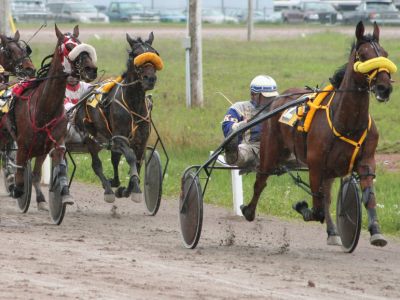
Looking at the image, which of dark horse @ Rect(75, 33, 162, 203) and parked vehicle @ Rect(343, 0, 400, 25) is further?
parked vehicle @ Rect(343, 0, 400, 25)

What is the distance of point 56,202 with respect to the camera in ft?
23.4

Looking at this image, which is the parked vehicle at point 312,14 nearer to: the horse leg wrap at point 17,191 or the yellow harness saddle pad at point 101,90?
the yellow harness saddle pad at point 101,90

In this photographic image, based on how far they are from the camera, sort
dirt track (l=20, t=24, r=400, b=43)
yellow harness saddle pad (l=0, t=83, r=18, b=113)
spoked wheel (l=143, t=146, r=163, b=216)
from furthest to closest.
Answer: dirt track (l=20, t=24, r=400, b=43) → spoked wheel (l=143, t=146, r=163, b=216) → yellow harness saddle pad (l=0, t=83, r=18, b=113)

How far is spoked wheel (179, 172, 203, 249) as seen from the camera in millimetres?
6023

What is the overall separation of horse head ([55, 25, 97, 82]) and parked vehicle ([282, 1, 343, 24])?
29540 mm

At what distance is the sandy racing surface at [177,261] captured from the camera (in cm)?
448

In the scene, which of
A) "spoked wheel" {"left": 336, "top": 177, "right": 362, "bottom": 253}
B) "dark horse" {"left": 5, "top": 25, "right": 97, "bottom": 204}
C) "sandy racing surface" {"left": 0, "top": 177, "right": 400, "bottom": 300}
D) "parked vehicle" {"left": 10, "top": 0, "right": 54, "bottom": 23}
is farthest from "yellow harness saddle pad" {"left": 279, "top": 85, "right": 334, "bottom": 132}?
"parked vehicle" {"left": 10, "top": 0, "right": 54, "bottom": 23}

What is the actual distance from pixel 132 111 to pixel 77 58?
1229 mm

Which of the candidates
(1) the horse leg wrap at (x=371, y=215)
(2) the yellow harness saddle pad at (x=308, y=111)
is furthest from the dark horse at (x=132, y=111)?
(1) the horse leg wrap at (x=371, y=215)

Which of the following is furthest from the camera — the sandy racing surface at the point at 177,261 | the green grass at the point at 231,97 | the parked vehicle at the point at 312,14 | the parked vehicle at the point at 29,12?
the parked vehicle at the point at 312,14

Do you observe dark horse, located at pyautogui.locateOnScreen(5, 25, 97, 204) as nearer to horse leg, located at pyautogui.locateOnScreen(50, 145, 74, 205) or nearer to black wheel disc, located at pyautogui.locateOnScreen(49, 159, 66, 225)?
horse leg, located at pyautogui.locateOnScreen(50, 145, 74, 205)

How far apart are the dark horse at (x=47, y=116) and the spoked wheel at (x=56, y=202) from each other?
0.74ft

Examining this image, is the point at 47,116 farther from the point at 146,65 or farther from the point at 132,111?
the point at 146,65

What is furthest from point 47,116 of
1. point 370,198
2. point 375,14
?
point 375,14
